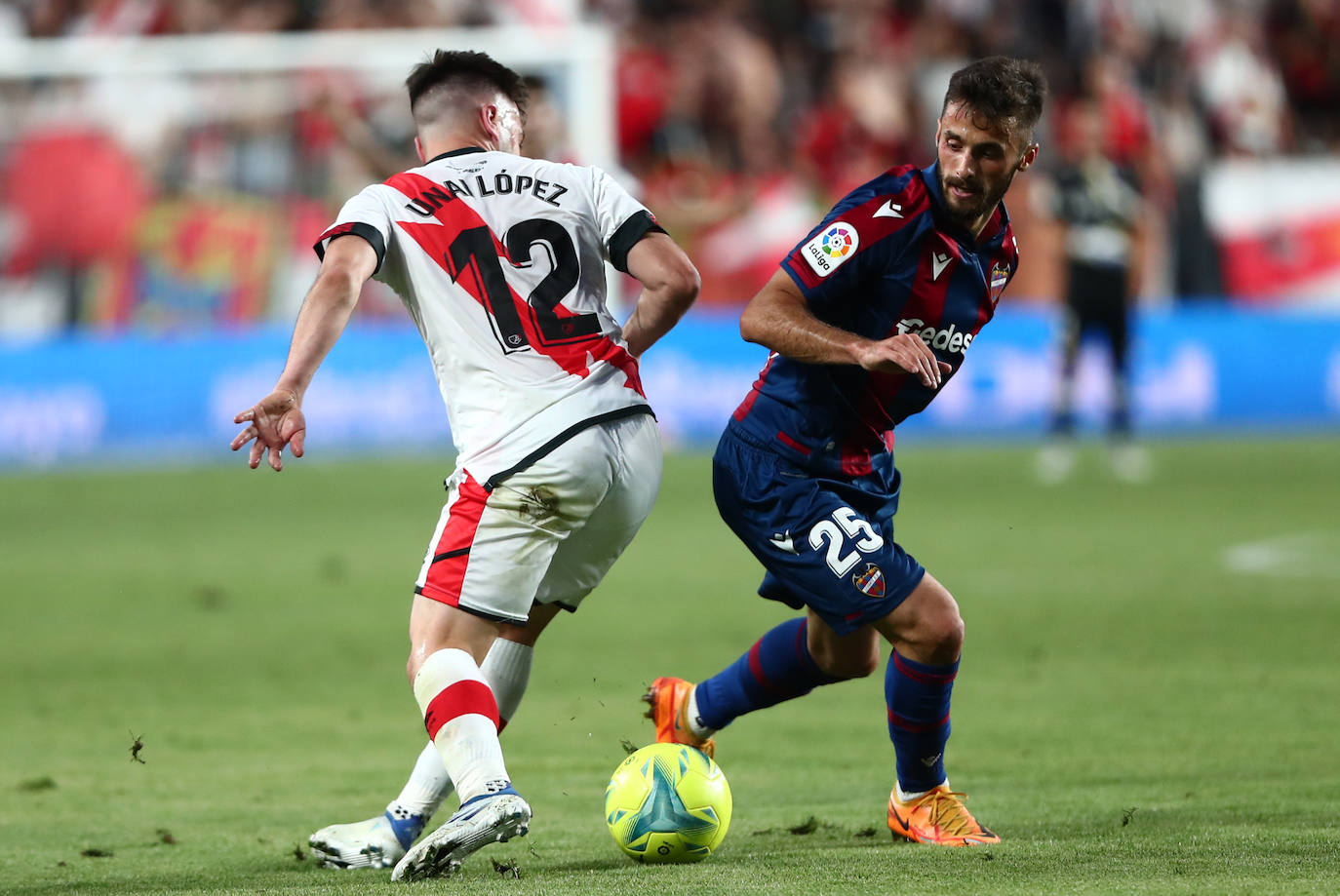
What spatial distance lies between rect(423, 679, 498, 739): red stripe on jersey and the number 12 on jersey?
805mm

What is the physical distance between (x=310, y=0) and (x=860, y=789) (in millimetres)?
15318

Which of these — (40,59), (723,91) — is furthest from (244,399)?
(723,91)

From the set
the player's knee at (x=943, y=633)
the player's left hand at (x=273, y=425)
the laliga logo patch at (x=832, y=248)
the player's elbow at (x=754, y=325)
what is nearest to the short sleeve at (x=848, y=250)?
the laliga logo patch at (x=832, y=248)

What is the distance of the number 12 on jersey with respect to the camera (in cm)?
419

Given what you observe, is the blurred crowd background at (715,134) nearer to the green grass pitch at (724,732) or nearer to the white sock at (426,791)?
the green grass pitch at (724,732)

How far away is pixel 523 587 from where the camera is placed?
162 inches

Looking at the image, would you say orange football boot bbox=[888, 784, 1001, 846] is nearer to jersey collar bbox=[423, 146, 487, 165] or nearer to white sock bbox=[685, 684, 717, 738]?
white sock bbox=[685, 684, 717, 738]

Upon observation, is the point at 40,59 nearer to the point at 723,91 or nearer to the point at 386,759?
the point at 723,91

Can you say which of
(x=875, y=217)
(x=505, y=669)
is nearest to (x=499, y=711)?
(x=505, y=669)

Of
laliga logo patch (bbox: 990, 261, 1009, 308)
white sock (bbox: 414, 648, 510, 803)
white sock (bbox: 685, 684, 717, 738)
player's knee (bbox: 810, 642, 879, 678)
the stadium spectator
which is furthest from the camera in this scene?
the stadium spectator

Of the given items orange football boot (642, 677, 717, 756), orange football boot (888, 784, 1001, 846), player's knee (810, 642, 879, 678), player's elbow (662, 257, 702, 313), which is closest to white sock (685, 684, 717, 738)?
orange football boot (642, 677, 717, 756)

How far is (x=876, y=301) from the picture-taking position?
4.52 meters

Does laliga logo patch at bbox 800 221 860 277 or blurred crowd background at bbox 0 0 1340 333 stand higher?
blurred crowd background at bbox 0 0 1340 333

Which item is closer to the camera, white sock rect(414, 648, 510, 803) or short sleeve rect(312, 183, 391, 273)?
white sock rect(414, 648, 510, 803)
